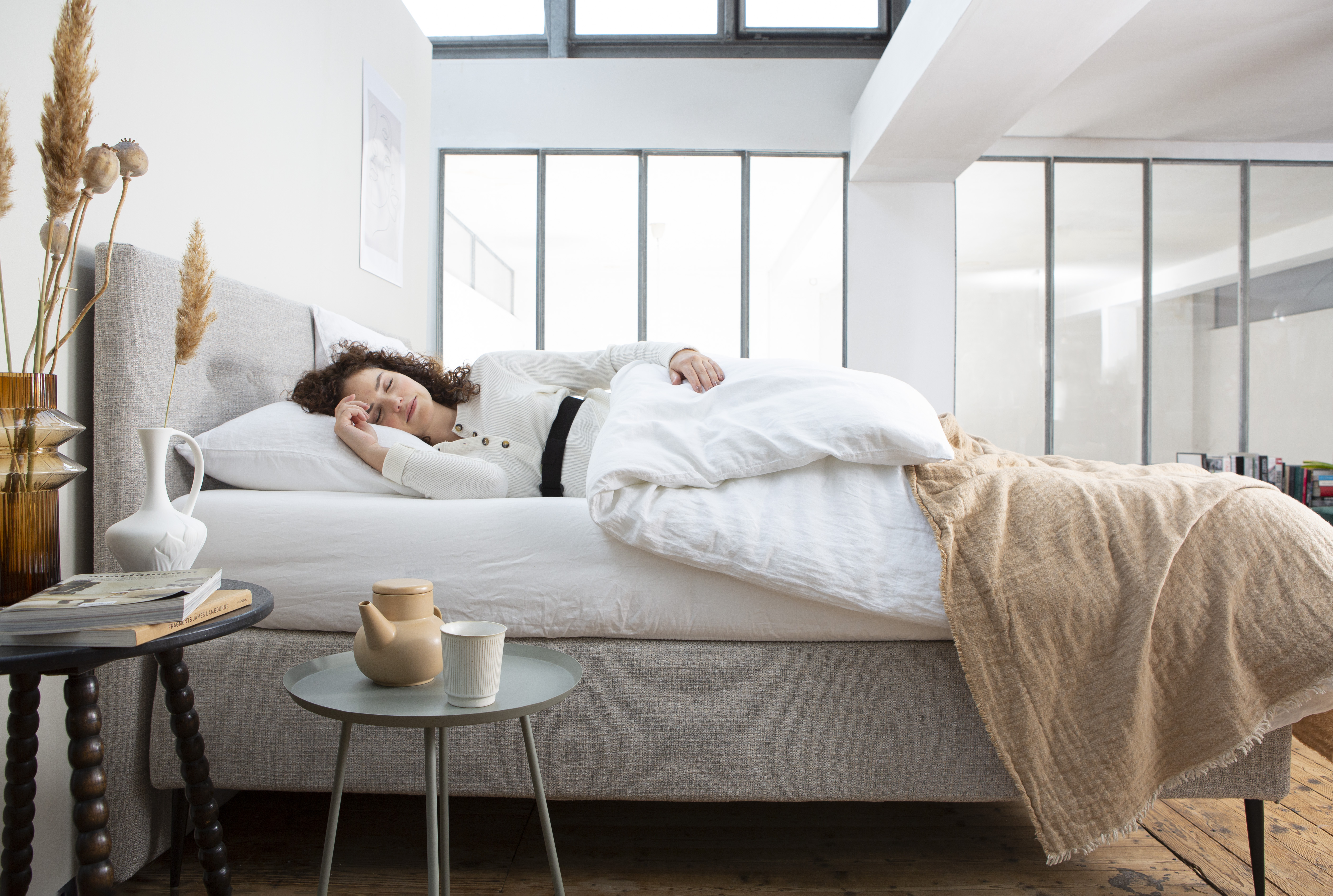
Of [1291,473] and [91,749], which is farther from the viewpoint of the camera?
[1291,473]

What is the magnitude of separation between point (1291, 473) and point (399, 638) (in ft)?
14.8

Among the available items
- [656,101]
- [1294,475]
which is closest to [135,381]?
[656,101]

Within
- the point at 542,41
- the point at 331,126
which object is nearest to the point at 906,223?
the point at 542,41

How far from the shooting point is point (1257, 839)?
3.78ft

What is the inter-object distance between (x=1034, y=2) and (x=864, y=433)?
2498mm

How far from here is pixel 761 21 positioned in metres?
4.94

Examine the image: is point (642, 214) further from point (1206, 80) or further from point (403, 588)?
point (403, 588)

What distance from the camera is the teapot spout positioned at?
844mm

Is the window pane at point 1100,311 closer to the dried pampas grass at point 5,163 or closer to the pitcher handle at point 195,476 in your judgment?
the pitcher handle at point 195,476

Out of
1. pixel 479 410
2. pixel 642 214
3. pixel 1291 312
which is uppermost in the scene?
pixel 642 214

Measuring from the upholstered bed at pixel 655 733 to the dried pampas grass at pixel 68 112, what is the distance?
55cm

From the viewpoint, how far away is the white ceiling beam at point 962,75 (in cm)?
289

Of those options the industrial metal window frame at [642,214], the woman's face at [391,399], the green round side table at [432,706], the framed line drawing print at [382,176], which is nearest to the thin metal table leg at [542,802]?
the green round side table at [432,706]

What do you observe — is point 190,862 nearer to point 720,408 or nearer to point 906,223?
point 720,408
